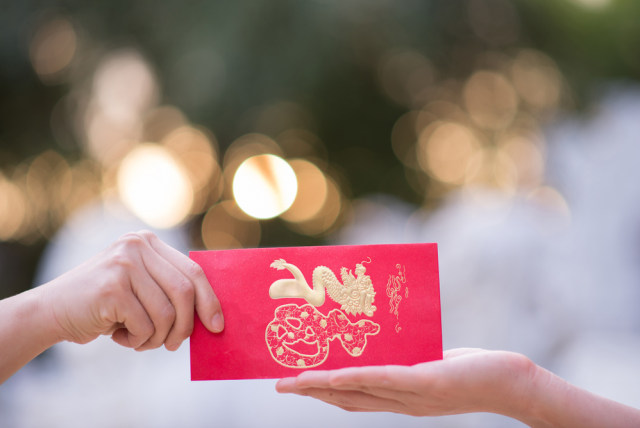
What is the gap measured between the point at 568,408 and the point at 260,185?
1937 millimetres

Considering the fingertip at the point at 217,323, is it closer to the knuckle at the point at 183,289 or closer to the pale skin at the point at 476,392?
the knuckle at the point at 183,289

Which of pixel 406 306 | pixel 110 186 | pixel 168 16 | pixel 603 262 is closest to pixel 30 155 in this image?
pixel 110 186

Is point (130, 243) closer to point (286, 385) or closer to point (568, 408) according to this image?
point (286, 385)

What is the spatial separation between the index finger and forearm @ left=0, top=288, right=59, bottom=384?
25cm

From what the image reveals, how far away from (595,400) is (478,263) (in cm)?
125

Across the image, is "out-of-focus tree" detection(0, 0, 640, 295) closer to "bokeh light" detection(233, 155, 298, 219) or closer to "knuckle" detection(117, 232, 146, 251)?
"bokeh light" detection(233, 155, 298, 219)

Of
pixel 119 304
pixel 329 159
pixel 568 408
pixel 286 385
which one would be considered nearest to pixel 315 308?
pixel 286 385

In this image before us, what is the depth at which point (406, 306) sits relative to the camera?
1117 millimetres

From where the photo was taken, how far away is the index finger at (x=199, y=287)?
1090mm

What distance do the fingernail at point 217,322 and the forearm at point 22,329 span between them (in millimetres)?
322

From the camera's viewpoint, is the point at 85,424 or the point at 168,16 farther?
the point at 168,16

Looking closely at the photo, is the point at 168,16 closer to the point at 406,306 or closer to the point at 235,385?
the point at 235,385


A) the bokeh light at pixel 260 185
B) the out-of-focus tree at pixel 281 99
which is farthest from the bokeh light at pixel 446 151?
the bokeh light at pixel 260 185

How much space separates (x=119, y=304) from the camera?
1.02 m
